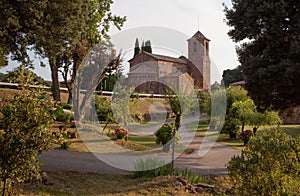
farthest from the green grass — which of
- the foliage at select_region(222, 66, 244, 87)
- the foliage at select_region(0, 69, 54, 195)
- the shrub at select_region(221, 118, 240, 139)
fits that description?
the foliage at select_region(222, 66, 244, 87)

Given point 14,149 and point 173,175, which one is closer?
point 14,149

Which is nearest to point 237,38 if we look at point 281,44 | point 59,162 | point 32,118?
point 281,44

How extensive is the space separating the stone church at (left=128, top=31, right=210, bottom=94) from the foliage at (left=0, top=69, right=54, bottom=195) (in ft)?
19.7

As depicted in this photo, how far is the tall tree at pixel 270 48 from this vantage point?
27.0 feet

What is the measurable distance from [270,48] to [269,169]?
563 centimetres

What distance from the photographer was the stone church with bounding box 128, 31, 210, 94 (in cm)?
1031

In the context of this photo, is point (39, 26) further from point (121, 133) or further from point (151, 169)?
point (121, 133)

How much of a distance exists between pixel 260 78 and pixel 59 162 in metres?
6.50

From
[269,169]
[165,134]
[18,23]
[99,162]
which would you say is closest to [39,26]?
[18,23]

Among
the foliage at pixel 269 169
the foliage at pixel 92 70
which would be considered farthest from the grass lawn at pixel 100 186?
the foliage at pixel 92 70

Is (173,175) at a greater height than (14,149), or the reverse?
(14,149)

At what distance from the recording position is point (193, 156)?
38.3 feet

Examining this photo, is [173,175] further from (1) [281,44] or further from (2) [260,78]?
(1) [281,44]

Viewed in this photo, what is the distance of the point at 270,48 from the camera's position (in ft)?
28.6
